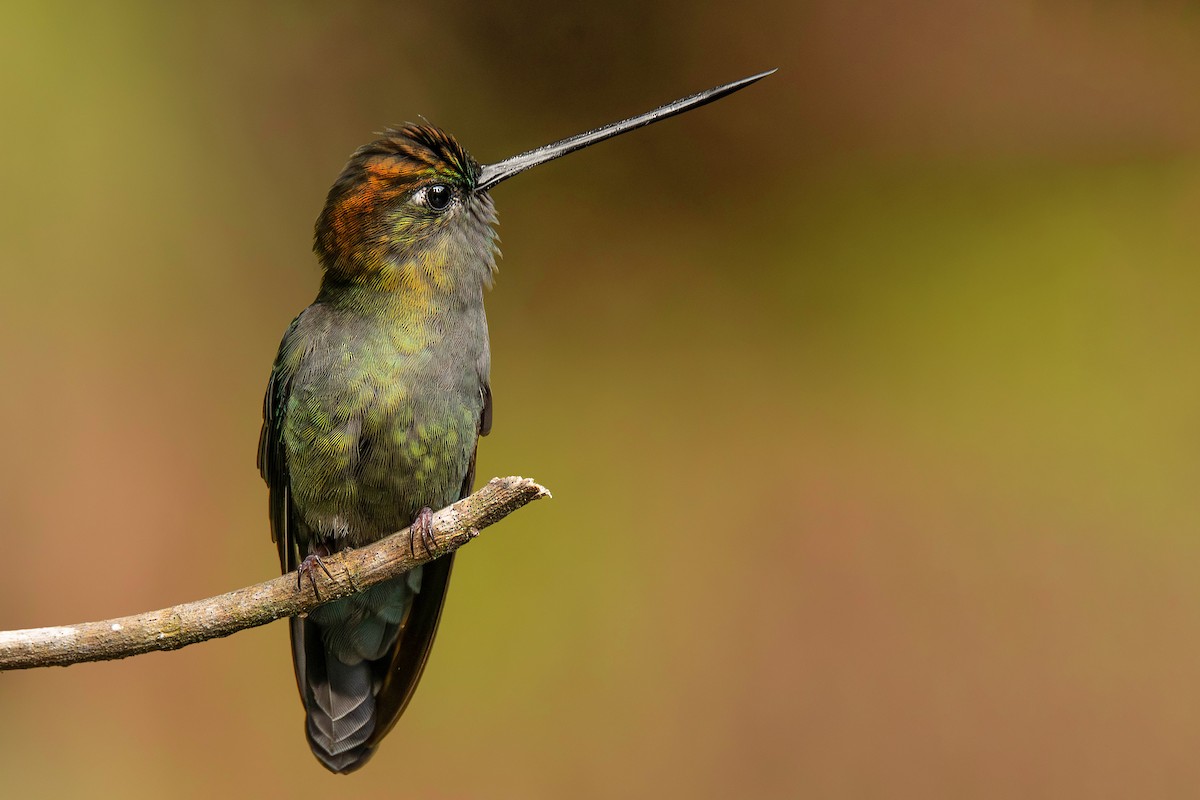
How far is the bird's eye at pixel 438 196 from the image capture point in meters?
1.92

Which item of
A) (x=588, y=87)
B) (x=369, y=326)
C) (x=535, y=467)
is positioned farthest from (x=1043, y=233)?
(x=369, y=326)

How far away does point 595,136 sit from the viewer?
1761mm

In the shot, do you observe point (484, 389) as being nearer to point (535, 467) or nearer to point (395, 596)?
point (395, 596)

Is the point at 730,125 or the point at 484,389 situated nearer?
the point at 484,389

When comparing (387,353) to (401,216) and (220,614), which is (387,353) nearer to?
(401,216)

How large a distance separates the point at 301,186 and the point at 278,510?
1.59m

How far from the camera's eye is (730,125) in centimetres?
338

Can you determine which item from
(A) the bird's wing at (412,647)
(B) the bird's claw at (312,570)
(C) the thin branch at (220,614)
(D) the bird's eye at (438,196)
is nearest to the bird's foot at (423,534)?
(C) the thin branch at (220,614)

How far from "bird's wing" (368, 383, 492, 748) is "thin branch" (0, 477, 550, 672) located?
1.20 ft

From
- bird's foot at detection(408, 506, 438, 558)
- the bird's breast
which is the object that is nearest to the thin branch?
bird's foot at detection(408, 506, 438, 558)

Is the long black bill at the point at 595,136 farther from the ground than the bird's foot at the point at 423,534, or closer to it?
farther from the ground

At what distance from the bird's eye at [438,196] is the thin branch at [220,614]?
573 millimetres

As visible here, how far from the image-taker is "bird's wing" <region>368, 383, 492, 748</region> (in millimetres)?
2154

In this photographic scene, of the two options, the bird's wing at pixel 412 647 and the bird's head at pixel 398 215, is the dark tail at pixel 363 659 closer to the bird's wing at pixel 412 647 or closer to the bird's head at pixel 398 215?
the bird's wing at pixel 412 647
